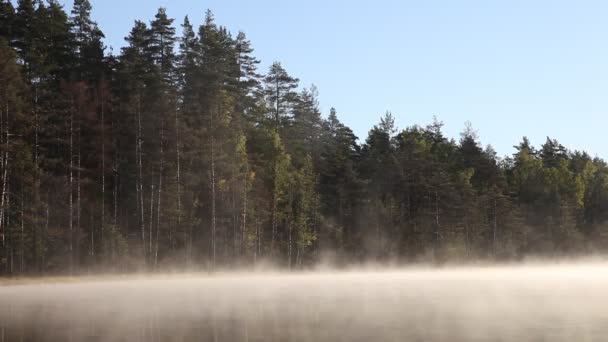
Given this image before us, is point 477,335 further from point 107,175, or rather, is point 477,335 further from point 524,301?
point 107,175

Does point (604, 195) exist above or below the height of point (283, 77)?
below

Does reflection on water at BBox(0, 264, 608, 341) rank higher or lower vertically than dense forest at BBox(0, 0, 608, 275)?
lower

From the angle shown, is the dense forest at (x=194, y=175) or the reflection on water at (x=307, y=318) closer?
the reflection on water at (x=307, y=318)

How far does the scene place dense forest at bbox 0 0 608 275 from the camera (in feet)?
182

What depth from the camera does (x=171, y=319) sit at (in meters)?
22.0

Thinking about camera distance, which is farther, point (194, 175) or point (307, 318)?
point (194, 175)

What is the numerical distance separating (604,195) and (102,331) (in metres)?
122

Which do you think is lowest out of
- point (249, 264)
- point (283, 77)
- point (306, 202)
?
point (249, 264)

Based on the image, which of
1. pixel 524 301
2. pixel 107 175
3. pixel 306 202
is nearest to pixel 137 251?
Result: pixel 107 175

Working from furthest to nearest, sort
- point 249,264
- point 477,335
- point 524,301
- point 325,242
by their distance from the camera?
point 325,242 < point 249,264 < point 524,301 < point 477,335

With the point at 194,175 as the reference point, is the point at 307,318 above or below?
below

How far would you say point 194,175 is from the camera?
6738 cm

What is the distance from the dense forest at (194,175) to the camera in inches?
2188

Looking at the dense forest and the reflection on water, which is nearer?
the reflection on water
